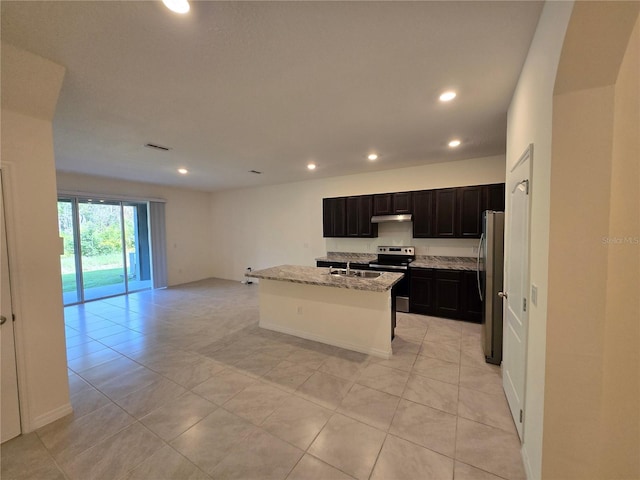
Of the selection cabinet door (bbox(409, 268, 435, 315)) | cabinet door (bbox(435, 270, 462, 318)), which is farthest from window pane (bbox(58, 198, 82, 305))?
→ cabinet door (bbox(435, 270, 462, 318))

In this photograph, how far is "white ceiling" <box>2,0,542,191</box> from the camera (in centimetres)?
144

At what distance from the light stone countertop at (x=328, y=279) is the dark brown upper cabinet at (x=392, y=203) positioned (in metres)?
1.90

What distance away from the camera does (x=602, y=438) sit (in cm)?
124

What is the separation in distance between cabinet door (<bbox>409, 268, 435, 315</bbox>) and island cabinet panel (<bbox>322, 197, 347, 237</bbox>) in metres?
1.79

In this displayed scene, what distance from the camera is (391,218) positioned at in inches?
191

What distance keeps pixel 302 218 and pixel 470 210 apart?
370 cm

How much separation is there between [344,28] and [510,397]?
119 inches

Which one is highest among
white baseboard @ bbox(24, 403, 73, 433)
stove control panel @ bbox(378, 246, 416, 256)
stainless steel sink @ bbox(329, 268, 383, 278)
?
stove control panel @ bbox(378, 246, 416, 256)

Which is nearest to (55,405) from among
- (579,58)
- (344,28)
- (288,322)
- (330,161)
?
(288,322)

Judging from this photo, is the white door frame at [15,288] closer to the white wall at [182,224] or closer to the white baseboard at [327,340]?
the white baseboard at [327,340]

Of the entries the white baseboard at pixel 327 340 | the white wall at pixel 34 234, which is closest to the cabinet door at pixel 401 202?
the white baseboard at pixel 327 340

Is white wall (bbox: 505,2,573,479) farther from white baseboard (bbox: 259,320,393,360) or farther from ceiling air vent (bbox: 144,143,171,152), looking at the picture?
ceiling air vent (bbox: 144,143,171,152)

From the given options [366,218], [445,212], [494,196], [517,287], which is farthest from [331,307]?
[494,196]

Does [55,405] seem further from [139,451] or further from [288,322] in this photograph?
[288,322]
